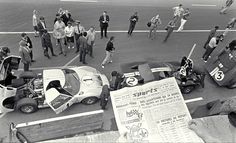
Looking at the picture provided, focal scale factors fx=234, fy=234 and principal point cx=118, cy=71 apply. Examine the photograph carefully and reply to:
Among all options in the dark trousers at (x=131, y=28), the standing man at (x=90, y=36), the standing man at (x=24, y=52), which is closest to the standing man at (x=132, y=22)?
the dark trousers at (x=131, y=28)

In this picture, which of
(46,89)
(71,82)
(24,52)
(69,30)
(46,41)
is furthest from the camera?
(69,30)

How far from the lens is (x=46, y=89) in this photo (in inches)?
336

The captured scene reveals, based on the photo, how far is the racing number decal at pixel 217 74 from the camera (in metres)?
10.5

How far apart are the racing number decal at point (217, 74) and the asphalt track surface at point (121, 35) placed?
48 centimetres

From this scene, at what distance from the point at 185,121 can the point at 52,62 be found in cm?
772

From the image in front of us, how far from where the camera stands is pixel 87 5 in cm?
1504

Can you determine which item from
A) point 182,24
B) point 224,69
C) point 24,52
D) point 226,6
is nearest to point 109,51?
point 24,52

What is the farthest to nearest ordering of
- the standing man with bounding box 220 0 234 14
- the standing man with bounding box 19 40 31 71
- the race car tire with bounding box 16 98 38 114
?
the standing man with bounding box 220 0 234 14, the standing man with bounding box 19 40 31 71, the race car tire with bounding box 16 98 38 114

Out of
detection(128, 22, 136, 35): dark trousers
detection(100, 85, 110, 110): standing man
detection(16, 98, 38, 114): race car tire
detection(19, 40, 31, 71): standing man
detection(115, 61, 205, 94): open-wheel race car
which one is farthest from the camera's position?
detection(128, 22, 136, 35): dark trousers

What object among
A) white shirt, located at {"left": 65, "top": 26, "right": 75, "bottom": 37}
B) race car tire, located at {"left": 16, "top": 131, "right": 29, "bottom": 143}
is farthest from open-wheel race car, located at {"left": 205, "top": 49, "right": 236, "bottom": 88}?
race car tire, located at {"left": 16, "top": 131, "right": 29, "bottom": 143}

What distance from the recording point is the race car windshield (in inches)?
348

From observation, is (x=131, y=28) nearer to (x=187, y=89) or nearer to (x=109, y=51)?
(x=109, y=51)

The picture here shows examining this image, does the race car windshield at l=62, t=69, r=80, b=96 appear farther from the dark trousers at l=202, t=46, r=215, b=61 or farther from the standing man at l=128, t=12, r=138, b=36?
the dark trousers at l=202, t=46, r=215, b=61

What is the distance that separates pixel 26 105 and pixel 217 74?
8.19m
